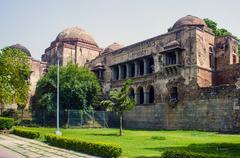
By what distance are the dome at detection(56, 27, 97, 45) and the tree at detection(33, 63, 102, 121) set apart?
41.9ft

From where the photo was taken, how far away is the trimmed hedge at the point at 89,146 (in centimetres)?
1330

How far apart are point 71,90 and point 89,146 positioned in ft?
71.4

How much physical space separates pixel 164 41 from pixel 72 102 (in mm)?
11824

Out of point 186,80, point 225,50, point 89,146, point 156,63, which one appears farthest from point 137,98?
point 89,146

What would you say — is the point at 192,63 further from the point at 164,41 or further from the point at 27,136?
the point at 27,136

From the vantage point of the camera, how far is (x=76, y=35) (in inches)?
2003

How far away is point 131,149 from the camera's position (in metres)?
15.8

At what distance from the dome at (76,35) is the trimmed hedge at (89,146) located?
109 feet

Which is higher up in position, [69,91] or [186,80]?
[186,80]

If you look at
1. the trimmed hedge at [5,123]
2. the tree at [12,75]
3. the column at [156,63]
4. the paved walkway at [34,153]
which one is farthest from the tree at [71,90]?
the paved walkway at [34,153]

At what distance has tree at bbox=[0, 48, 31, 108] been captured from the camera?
1089 inches

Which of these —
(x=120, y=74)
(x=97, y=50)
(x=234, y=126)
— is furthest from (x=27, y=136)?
(x=97, y=50)

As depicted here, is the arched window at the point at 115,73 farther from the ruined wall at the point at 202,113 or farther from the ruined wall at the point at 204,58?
the ruined wall at the point at 204,58

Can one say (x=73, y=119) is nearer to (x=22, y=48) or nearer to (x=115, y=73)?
(x=115, y=73)
